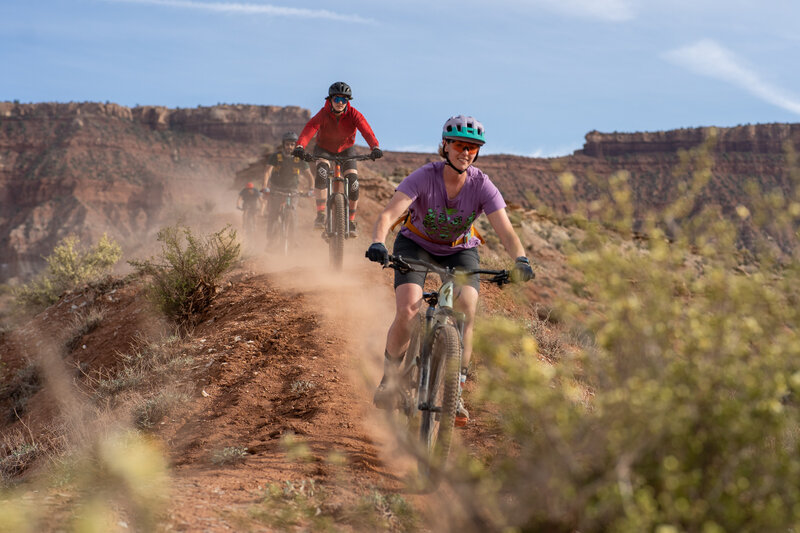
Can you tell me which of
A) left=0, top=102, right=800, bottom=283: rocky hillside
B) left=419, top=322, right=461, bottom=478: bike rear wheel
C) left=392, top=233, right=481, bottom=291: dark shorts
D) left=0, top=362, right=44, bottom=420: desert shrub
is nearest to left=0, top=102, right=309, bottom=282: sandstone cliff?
left=0, top=102, right=800, bottom=283: rocky hillside

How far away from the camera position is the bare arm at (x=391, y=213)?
14.4 ft

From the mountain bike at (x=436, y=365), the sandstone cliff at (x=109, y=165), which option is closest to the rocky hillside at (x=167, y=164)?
the sandstone cliff at (x=109, y=165)

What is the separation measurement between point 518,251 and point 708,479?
7.59 ft

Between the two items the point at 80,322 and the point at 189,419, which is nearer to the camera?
the point at 189,419

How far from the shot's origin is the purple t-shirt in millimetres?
4605

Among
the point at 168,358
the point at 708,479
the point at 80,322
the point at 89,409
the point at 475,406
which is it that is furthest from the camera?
the point at 80,322

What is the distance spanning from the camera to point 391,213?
446 cm

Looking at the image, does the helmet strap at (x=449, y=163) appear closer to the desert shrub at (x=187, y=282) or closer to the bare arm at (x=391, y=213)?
the bare arm at (x=391, y=213)

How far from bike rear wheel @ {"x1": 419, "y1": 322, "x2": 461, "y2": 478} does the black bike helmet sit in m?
5.62

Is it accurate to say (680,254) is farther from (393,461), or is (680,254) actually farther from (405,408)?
(393,461)

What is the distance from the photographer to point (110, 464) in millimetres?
4480

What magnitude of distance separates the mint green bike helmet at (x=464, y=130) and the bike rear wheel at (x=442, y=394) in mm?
1339

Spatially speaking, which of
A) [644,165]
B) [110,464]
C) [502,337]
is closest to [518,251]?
[502,337]

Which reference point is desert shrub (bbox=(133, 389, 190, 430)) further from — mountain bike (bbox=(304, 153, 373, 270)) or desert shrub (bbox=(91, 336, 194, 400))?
mountain bike (bbox=(304, 153, 373, 270))
